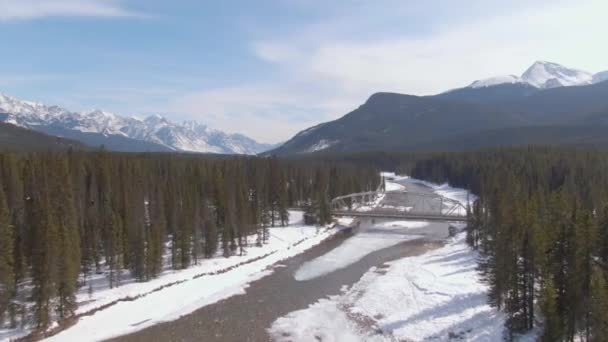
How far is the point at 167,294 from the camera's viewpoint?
53.7m

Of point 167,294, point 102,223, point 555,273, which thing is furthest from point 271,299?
point 102,223

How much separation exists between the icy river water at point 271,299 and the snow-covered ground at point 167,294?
2040 mm

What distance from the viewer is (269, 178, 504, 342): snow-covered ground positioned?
4022 cm

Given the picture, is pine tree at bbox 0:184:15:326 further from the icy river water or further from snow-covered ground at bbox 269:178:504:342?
snow-covered ground at bbox 269:178:504:342

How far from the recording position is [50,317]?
43531mm

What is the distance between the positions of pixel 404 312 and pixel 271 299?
15.5 m

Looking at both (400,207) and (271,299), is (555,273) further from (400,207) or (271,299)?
(400,207)

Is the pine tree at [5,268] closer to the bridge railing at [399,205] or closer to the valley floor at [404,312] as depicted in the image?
the valley floor at [404,312]

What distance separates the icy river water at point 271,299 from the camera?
41250mm

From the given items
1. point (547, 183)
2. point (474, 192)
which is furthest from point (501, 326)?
point (474, 192)

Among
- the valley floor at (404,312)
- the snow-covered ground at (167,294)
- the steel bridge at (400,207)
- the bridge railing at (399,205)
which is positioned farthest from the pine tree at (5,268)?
the bridge railing at (399,205)

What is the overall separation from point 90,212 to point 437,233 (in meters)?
71.5

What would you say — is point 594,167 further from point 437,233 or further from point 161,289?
point 161,289

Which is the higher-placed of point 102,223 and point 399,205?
point 102,223
